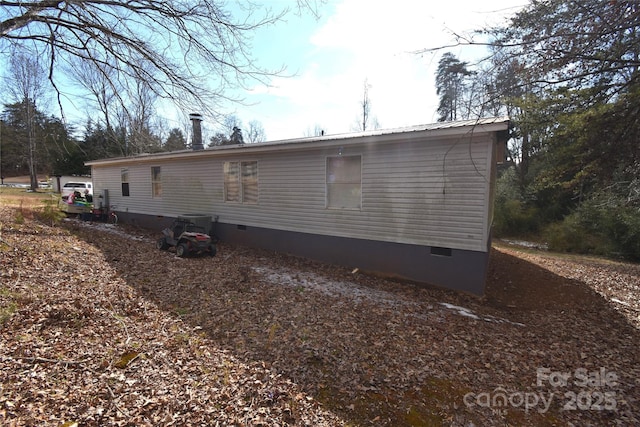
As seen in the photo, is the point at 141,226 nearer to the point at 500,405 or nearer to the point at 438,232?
the point at 438,232

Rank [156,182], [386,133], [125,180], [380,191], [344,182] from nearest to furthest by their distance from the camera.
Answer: [386,133], [380,191], [344,182], [156,182], [125,180]

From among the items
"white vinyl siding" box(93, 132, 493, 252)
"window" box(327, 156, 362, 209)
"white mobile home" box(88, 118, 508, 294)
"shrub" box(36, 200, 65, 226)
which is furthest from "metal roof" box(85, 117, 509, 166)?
"shrub" box(36, 200, 65, 226)

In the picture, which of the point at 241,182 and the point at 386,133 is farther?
the point at 241,182

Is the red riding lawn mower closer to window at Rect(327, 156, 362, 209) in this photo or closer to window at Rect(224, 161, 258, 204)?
window at Rect(224, 161, 258, 204)

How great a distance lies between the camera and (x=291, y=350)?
3391 millimetres

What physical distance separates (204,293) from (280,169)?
4078 millimetres

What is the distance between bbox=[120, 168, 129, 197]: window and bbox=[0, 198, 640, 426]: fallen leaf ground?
7065 millimetres

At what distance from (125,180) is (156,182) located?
2.33 m

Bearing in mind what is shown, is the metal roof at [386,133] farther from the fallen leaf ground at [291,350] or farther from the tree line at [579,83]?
the fallen leaf ground at [291,350]

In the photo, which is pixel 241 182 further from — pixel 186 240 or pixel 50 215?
pixel 50 215

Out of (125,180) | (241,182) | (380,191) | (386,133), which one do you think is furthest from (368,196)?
(125,180)

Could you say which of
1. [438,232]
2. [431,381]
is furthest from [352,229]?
[431,381]

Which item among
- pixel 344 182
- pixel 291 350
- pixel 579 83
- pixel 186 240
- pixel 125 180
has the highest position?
pixel 579 83

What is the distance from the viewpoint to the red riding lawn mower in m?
7.32
